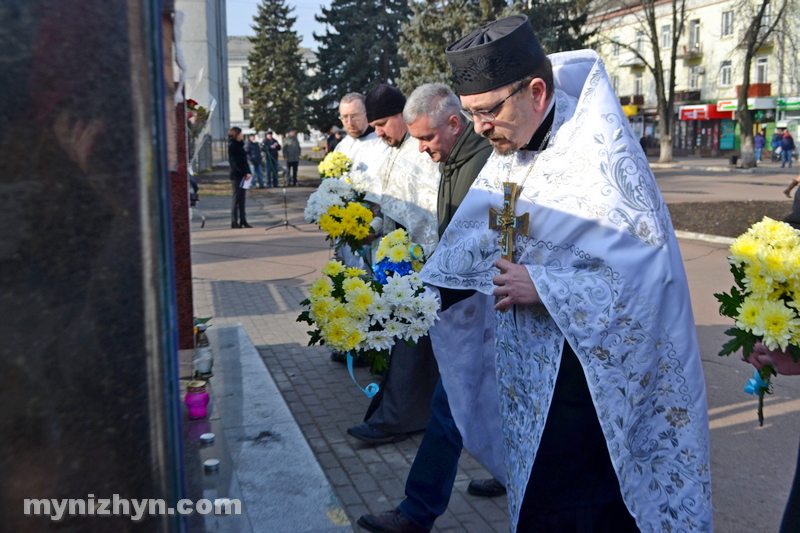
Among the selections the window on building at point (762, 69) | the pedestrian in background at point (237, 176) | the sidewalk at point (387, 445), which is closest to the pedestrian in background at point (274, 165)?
the pedestrian in background at point (237, 176)

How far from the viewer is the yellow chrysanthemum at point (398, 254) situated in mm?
3523

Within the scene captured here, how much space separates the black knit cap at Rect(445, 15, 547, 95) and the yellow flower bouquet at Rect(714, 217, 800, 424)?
855mm

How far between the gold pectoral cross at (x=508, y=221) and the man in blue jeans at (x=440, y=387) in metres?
0.34

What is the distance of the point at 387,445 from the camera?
4574mm

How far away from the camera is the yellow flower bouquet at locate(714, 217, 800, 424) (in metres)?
2.06

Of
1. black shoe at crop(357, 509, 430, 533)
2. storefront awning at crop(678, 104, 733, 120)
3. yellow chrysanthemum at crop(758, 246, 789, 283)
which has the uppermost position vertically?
storefront awning at crop(678, 104, 733, 120)

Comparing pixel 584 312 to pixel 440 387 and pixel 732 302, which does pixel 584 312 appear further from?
pixel 440 387

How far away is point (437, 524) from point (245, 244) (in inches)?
405

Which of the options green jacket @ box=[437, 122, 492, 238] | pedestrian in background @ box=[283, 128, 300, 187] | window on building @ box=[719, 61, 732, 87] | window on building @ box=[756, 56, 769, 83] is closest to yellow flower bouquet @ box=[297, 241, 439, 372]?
green jacket @ box=[437, 122, 492, 238]

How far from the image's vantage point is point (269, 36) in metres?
56.8

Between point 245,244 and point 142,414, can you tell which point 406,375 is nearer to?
point 142,414

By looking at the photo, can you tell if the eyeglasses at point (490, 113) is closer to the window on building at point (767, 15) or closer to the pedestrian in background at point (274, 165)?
the pedestrian in background at point (274, 165)

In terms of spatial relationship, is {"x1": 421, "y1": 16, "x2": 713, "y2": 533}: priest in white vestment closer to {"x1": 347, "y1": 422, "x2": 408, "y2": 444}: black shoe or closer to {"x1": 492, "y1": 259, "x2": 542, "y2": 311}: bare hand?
{"x1": 492, "y1": 259, "x2": 542, "y2": 311}: bare hand

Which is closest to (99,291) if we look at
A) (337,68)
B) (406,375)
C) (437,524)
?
(437,524)
